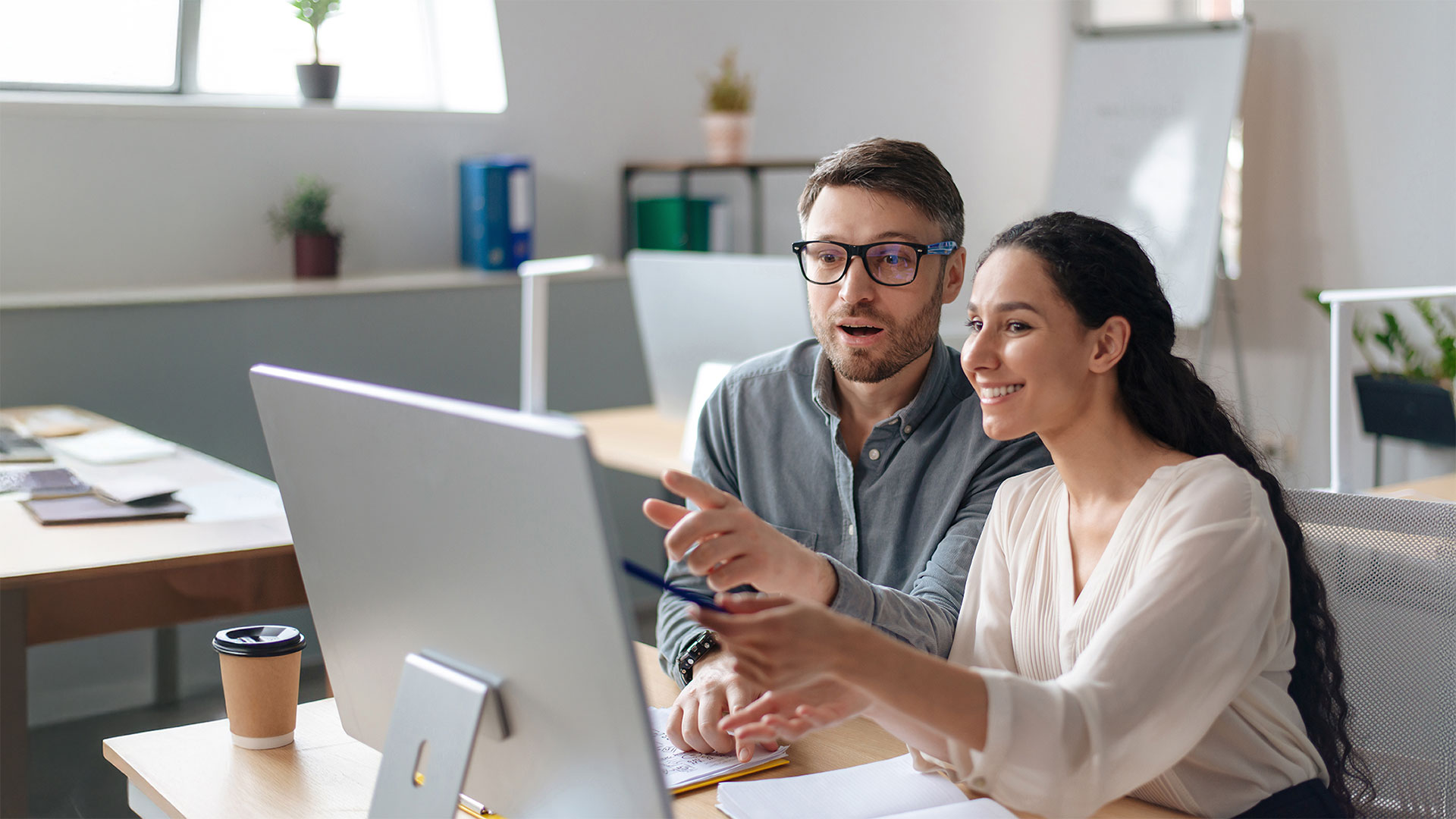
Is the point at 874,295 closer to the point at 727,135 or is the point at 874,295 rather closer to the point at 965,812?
the point at 965,812

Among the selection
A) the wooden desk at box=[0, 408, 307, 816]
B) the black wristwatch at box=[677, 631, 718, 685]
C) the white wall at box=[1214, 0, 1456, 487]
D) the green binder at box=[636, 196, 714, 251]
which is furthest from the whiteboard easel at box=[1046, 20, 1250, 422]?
the black wristwatch at box=[677, 631, 718, 685]

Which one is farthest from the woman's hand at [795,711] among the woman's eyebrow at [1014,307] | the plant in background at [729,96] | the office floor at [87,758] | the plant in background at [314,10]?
the plant in background at [729,96]

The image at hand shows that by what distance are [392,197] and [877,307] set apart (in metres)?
2.61

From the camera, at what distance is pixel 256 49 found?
370 cm

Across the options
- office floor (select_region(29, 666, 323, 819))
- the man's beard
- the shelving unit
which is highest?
the shelving unit

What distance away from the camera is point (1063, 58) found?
5.27m

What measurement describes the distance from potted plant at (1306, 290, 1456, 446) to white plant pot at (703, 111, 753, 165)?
69.3 inches

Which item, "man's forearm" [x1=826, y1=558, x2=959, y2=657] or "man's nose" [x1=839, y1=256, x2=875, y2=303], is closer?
"man's forearm" [x1=826, y1=558, x2=959, y2=657]

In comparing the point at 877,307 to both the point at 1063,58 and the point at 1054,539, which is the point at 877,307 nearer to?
the point at 1054,539

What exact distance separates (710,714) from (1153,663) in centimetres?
41

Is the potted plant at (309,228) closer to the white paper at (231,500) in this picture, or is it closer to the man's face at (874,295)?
the white paper at (231,500)

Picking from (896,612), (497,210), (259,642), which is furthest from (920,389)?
(497,210)

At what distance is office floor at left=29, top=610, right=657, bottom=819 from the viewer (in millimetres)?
2680

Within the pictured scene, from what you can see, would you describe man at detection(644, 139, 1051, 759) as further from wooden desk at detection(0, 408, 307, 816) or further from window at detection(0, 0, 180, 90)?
window at detection(0, 0, 180, 90)
